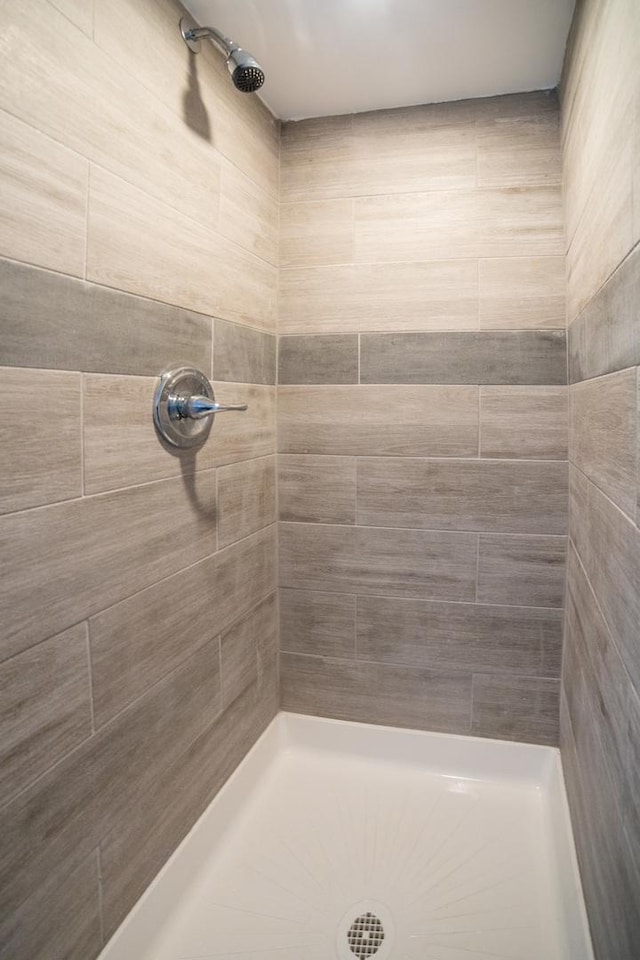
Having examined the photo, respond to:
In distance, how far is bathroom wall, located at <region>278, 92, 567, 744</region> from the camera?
174cm

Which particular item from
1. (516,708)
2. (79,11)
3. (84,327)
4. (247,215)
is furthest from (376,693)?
(79,11)

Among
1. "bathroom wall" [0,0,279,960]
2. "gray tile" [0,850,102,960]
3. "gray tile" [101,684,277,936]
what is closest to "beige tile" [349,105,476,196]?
"bathroom wall" [0,0,279,960]

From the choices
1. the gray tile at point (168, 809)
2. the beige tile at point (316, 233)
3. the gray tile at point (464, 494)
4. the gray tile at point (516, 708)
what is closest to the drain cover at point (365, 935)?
the gray tile at point (168, 809)

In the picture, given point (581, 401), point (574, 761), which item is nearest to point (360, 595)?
point (574, 761)

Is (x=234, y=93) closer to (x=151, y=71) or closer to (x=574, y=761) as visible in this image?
(x=151, y=71)

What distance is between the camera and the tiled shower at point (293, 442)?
93 centimetres

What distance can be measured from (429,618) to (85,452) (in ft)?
4.11

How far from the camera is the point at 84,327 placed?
103 cm

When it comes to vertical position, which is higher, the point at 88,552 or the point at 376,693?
the point at 88,552

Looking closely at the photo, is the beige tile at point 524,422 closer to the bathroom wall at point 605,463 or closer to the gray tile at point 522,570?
the bathroom wall at point 605,463

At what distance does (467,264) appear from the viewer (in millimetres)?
1768

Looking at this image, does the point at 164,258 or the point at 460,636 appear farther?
the point at 460,636

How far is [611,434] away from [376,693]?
4.10 feet

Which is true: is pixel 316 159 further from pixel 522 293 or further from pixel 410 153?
pixel 522 293
